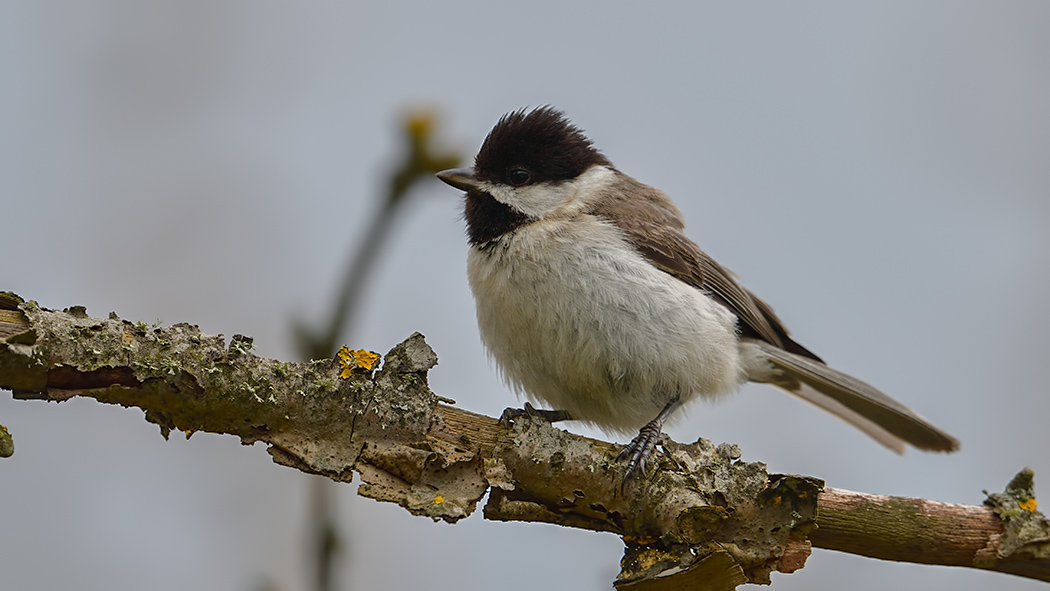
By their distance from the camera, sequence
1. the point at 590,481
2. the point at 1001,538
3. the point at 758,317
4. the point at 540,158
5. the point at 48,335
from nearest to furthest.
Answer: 1. the point at 48,335
2. the point at 590,481
3. the point at 1001,538
4. the point at 540,158
5. the point at 758,317

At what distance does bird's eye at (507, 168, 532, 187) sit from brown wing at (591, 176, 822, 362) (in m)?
0.36

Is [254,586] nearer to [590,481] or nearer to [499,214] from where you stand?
[590,481]

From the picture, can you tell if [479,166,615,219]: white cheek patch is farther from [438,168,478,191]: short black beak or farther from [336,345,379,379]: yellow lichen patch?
[336,345,379,379]: yellow lichen patch

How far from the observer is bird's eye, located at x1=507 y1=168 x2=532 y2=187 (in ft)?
12.9

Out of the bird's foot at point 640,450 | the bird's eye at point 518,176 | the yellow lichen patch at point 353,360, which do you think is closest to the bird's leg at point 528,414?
the bird's foot at point 640,450

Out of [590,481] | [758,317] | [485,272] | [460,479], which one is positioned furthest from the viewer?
[758,317]

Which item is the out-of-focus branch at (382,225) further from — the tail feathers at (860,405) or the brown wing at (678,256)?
the tail feathers at (860,405)

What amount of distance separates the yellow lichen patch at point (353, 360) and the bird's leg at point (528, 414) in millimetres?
440

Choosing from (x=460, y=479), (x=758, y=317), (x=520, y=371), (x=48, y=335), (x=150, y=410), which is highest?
(x=758, y=317)

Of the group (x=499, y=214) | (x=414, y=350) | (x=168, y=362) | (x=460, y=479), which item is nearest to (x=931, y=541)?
(x=460, y=479)

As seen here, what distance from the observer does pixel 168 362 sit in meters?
2.23

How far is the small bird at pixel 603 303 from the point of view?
344 cm

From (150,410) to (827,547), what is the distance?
6.61ft

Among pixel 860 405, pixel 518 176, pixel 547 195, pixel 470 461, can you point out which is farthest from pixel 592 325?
pixel 860 405
